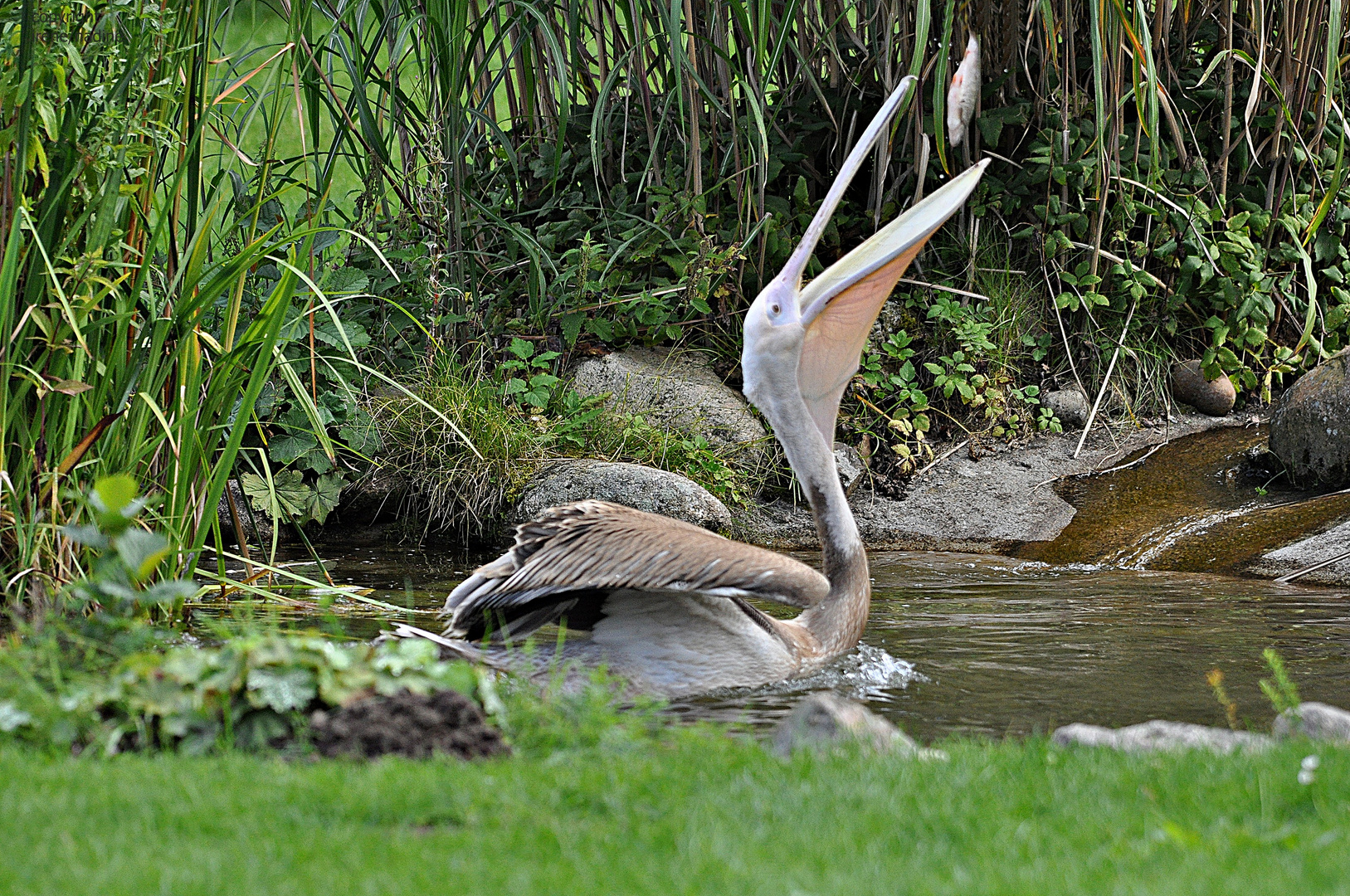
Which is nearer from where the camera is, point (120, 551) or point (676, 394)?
point (120, 551)

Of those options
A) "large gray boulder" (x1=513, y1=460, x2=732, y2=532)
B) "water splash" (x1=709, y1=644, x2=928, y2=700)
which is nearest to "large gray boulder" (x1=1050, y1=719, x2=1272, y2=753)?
"water splash" (x1=709, y1=644, x2=928, y2=700)

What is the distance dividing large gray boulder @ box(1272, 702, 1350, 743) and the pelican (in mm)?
1519

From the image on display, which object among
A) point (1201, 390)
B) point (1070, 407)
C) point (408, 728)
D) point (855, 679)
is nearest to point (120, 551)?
point (408, 728)

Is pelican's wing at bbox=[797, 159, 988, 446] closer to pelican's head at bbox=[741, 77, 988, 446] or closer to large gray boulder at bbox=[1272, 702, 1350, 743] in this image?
pelican's head at bbox=[741, 77, 988, 446]

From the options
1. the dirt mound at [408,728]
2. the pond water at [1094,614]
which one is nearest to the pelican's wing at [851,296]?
the pond water at [1094,614]

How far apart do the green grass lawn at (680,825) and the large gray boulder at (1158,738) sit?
219mm

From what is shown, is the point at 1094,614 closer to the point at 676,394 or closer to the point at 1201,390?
the point at 676,394

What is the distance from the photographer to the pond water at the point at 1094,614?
414cm

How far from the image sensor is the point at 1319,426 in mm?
7004

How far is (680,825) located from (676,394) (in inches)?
225

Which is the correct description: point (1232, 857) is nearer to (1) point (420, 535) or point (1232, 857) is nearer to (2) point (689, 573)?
(2) point (689, 573)

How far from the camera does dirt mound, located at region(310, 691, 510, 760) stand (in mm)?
2822

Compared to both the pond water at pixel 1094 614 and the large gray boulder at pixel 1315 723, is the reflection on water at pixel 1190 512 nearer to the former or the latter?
the pond water at pixel 1094 614

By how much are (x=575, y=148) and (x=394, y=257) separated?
58.3 inches
